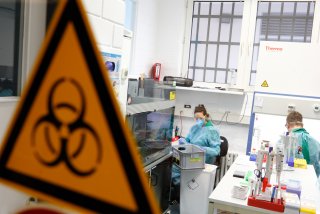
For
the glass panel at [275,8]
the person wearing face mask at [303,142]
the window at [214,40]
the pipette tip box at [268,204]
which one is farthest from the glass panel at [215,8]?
the pipette tip box at [268,204]

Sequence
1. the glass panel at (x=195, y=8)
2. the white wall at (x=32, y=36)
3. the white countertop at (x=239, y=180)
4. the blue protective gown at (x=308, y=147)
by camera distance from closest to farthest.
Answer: the white wall at (x=32, y=36)
the white countertop at (x=239, y=180)
the blue protective gown at (x=308, y=147)
the glass panel at (x=195, y=8)

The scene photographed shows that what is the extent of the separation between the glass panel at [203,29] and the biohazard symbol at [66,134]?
4663 mm

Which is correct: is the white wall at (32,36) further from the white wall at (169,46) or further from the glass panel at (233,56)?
the glass panel at (233,56)

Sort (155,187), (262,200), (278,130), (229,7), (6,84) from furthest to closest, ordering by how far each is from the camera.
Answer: (229,7)
(278,130)
(155,187)
(262,200)
(6,84)

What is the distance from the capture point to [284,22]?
442 cm

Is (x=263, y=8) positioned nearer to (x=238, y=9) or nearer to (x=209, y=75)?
(x=238, y=9)

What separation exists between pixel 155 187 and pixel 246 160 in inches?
40.7

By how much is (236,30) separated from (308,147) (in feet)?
6.83

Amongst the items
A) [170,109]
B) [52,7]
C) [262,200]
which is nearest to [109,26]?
[52,7]

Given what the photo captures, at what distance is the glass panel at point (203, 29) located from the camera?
482cm

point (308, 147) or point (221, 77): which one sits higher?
point (221, 77)

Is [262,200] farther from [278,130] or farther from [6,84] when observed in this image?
[278,130]

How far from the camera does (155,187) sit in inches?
115

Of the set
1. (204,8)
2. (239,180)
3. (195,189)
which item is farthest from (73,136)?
(204,8)
